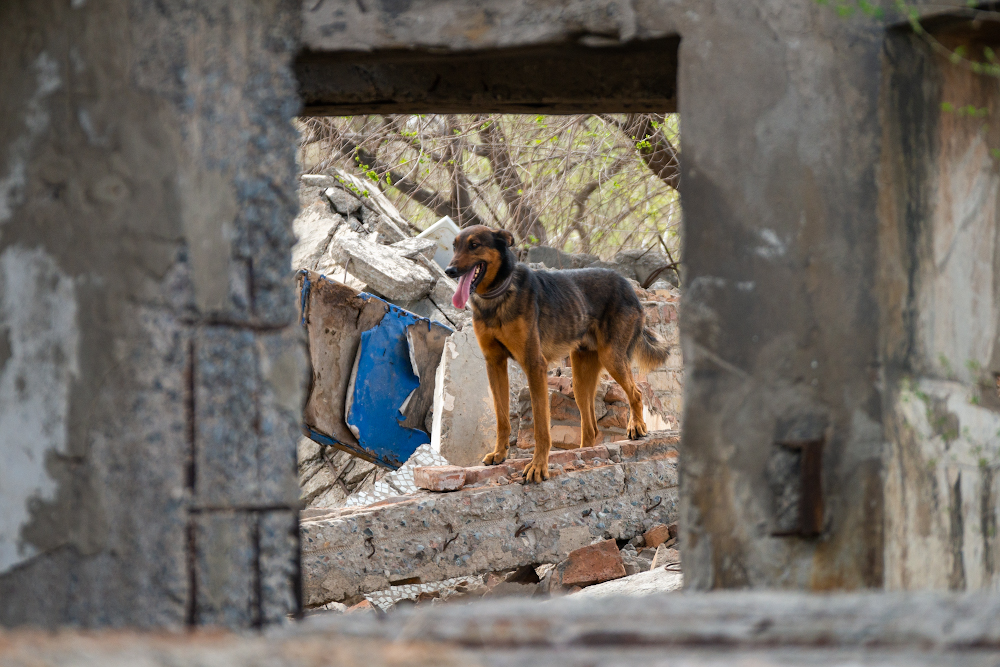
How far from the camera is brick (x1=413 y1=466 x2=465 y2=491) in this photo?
233 inches

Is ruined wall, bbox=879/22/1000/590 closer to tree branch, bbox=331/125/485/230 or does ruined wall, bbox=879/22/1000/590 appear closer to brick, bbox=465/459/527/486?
brick, bbox=465/459/527/486

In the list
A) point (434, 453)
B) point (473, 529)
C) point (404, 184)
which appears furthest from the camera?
point (404, 184)

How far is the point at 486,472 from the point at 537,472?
1.20 ft

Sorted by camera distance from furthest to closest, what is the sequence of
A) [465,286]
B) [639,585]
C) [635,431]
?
[635,431] < [465,286] < [639,585]

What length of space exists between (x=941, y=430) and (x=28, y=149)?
2.98 m

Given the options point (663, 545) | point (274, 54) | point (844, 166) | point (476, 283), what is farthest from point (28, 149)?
point (663, 545)

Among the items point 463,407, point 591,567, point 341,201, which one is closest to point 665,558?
point 591,567

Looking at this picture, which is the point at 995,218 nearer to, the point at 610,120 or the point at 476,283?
the point at 476,283

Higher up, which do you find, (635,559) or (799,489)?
(799,489)

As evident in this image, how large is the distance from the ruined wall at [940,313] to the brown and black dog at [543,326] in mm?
3475

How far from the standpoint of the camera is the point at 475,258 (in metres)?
6.32

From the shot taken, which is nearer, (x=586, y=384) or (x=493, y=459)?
(x=493, y=459)

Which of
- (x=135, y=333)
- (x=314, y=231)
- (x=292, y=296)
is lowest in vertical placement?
(x=135, y=333)

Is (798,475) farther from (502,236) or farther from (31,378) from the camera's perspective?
(502,236)
